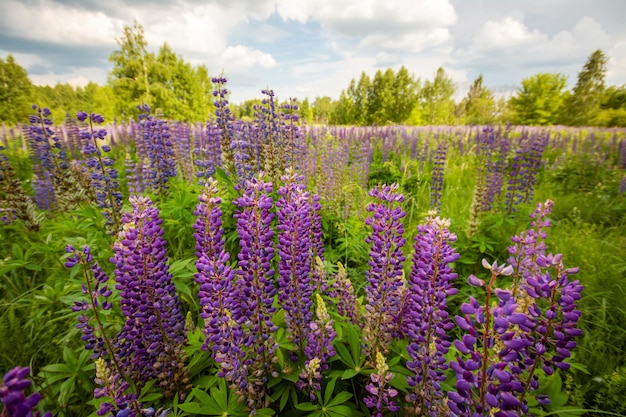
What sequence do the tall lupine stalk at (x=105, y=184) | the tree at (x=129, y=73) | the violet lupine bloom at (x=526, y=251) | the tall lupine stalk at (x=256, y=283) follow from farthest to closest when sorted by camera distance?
the tree at (x=129, y=73) → the tall lupine stalk at (x=105, y=184) → the violet lupine bloom at (x=526, y=251) → the tall lupine stalk at (x=256, y=283)

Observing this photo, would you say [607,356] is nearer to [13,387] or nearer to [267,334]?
[267,334]

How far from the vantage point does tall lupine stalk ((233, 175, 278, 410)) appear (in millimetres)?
1628

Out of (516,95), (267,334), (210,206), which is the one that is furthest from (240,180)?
(516,95)

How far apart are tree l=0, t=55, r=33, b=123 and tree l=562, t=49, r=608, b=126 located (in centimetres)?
6496

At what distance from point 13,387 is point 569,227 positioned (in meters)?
6.88

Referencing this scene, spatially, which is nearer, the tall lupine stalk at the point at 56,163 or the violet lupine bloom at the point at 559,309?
the violet lupine bloom at the point at 559,309

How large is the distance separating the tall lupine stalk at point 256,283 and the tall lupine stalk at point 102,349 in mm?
640

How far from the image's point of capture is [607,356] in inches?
104

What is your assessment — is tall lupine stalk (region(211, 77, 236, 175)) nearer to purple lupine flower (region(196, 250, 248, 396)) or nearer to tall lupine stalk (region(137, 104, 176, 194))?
tall lupine stalk (region(137, 104, 176, 194))

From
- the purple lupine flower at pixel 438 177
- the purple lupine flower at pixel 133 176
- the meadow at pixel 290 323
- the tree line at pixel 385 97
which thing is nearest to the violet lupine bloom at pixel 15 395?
the meadow at pixel 290 323

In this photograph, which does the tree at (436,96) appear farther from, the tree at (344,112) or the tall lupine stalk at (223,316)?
the tall lupine stalk at (223,316)

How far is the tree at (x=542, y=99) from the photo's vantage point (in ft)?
126

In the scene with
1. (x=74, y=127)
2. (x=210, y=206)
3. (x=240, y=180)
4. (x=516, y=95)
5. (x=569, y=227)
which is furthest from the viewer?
(x=516, y=95)

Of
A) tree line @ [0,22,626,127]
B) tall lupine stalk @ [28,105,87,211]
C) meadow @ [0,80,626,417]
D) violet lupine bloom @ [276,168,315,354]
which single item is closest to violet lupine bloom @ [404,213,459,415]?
meadow @ [0,80,626,417]
